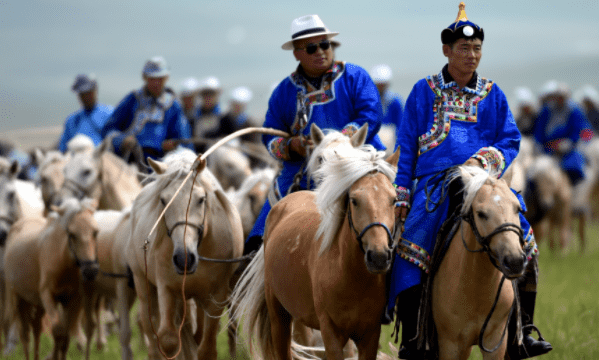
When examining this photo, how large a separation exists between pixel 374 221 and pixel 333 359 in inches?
37.4

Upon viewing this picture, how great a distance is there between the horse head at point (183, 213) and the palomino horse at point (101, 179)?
319 cm

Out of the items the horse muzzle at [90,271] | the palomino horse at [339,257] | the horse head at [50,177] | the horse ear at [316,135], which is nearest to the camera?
the palomino horse at [339,257]

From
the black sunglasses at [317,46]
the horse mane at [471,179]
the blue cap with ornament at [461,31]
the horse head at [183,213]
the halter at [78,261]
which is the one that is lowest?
the halter at [78,261]

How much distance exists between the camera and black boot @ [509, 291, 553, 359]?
4.81 m

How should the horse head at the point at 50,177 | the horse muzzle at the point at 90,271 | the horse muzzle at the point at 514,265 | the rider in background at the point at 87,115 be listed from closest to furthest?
the horse muzzle at the point at 514,265 → the horse muzzle at the point at 90,271 → the horse head at the point at 50,177 → the rider in background at the point at 87,115

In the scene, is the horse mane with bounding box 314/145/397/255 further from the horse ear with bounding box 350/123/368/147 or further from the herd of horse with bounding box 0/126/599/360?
the horse ear with bounding box 350/123/368/147

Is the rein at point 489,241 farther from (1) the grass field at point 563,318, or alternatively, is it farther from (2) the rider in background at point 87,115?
(2) the rider in background at point 87,115

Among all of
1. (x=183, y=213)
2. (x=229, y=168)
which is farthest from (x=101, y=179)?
(x=183, y=213)

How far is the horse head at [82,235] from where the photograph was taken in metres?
7.30

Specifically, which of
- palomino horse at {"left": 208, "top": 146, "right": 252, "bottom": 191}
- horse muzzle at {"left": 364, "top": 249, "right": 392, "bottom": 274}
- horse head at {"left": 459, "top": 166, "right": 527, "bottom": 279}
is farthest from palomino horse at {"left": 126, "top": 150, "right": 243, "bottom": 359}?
palomino horse at {"left": 208, "top": 146, "right": 252, "bottom": 191}

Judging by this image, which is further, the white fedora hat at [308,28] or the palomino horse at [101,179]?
the palomino horse at [101,179]

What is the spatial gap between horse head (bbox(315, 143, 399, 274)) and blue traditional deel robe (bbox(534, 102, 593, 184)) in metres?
11.0

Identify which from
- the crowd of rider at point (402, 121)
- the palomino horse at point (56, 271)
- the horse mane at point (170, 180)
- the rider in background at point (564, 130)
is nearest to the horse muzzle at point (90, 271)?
the palomino horse at point (56, 271)

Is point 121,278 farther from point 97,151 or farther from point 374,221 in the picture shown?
point 374,221
